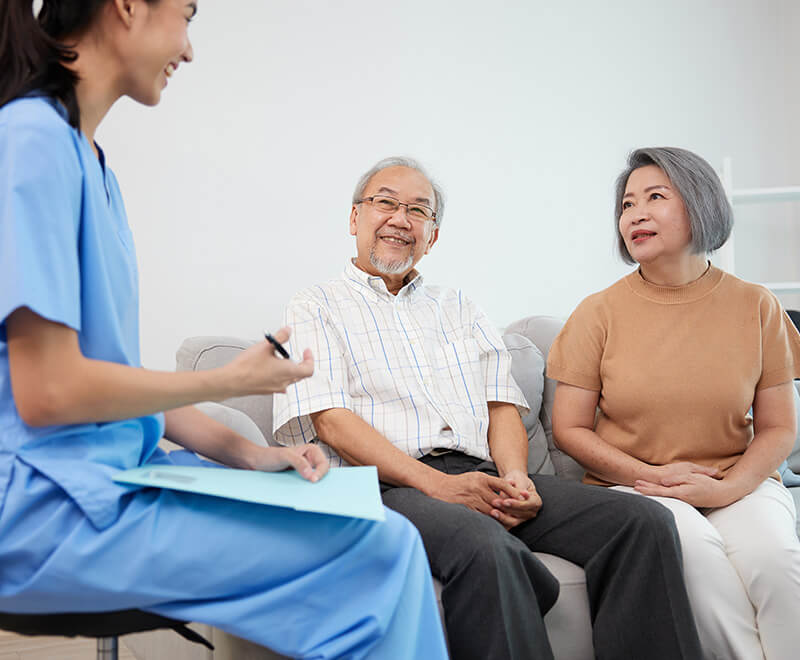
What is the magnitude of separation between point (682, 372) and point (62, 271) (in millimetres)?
1385

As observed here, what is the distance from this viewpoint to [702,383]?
1791mm

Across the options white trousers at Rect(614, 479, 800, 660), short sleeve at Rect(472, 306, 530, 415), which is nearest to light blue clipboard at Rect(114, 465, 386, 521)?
white trousers at Rect(614, 479, 800, 660)

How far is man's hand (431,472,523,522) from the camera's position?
1.62m

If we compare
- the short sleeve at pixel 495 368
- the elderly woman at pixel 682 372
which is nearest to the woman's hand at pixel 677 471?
the elderly woman at pixel 682 372

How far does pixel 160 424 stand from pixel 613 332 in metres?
1.16

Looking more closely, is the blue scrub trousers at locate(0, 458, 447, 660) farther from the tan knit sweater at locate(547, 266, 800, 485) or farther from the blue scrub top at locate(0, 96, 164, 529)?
the tan knit sweater at locate(547, 266, 800, 485)

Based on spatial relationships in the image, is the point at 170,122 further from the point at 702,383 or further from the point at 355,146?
the point at 702,383

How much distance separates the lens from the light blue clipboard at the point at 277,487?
0.92 m

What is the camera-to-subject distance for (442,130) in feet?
10.3

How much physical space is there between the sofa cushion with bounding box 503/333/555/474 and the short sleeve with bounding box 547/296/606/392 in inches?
8.5

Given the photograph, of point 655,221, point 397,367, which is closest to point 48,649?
point 397,367

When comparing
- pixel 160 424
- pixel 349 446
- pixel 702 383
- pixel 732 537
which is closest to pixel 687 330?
pixel 702 383

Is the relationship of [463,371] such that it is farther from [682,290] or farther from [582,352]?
[682,290]

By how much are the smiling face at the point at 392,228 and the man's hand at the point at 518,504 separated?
63 cm
